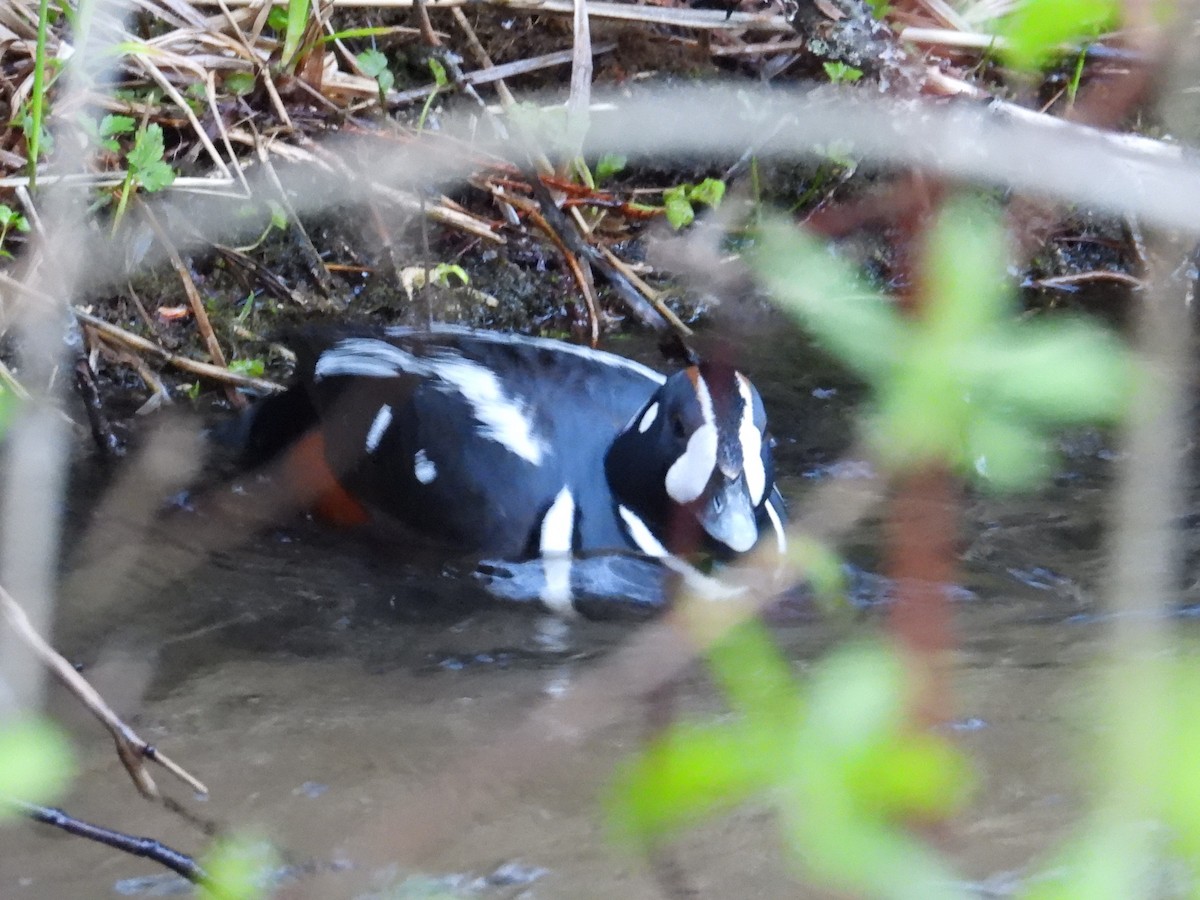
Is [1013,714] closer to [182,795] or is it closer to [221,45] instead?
[182,795]

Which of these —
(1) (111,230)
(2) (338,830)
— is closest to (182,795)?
(2) (338,830)

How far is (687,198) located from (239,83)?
149 cm

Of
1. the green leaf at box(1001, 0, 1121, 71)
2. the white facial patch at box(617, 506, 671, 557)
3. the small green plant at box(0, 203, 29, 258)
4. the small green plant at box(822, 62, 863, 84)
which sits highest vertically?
the green leaf at box(1001, 0, 1121, 71)

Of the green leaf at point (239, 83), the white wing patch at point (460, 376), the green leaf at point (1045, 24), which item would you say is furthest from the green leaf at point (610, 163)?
the green leaf at point (1045, 24)

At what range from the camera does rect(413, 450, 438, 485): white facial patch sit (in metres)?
3.28

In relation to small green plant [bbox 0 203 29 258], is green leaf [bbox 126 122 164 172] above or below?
above

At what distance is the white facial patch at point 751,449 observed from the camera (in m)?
3.08

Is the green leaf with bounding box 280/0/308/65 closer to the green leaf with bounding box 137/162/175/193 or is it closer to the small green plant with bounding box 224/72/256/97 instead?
the small green plant with bounding box 224/72/256/97

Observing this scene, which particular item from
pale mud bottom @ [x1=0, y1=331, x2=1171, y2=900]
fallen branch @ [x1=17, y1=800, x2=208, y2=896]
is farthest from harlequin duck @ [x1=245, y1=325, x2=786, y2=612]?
fallen branch @ [x1=17, y1=800, x2=208, y2=896]

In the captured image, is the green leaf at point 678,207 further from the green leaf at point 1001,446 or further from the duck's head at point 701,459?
the green leaf at point 1001,446

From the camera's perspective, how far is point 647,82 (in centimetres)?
487

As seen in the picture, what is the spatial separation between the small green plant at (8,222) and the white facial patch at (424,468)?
4.13 feet

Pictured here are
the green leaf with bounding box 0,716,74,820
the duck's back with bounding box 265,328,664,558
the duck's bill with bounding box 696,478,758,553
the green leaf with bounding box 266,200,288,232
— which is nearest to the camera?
the green leaf with bounding box 0,716,74,820

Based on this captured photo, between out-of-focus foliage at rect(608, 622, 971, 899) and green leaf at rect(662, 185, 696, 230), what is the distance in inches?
145
